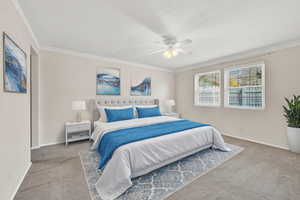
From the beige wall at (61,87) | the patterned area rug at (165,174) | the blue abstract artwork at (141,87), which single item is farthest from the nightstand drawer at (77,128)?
the blue abstract artwork at (141,87)

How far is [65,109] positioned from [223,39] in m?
4.47

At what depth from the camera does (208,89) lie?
4.96 m

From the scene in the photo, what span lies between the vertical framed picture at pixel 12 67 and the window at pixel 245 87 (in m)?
5.08

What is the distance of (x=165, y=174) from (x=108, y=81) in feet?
10.7

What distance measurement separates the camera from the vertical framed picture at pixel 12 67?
4.79 ft

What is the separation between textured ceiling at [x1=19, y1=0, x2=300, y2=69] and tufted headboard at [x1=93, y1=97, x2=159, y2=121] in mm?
1626

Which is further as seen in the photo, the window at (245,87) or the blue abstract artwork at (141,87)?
the blue abstract artwork at (141,87)

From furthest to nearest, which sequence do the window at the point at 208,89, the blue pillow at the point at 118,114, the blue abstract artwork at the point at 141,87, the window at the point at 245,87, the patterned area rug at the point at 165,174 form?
the blue abstract artwork at the point at 141,87 < the window at the point at 208,89 < the window at the point at 245,87 < the blue pillow at the point at 118,114 < the patterned area rug at the point at 165,174

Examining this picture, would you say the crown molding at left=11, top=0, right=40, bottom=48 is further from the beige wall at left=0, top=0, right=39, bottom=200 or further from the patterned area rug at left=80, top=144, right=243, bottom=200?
the patterned area rug at left=80, top=144, right=243, bottom=200

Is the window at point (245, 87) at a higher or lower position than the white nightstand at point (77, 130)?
higher

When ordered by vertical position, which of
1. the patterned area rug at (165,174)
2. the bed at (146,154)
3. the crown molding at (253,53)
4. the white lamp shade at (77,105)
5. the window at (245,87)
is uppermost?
the crown molding at (253,53)

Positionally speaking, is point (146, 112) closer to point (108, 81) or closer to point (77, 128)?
point (108, 81)

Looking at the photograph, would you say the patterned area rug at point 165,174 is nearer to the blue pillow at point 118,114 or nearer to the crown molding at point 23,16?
the blue pillow at point 118,114

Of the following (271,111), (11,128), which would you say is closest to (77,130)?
(11,128)
